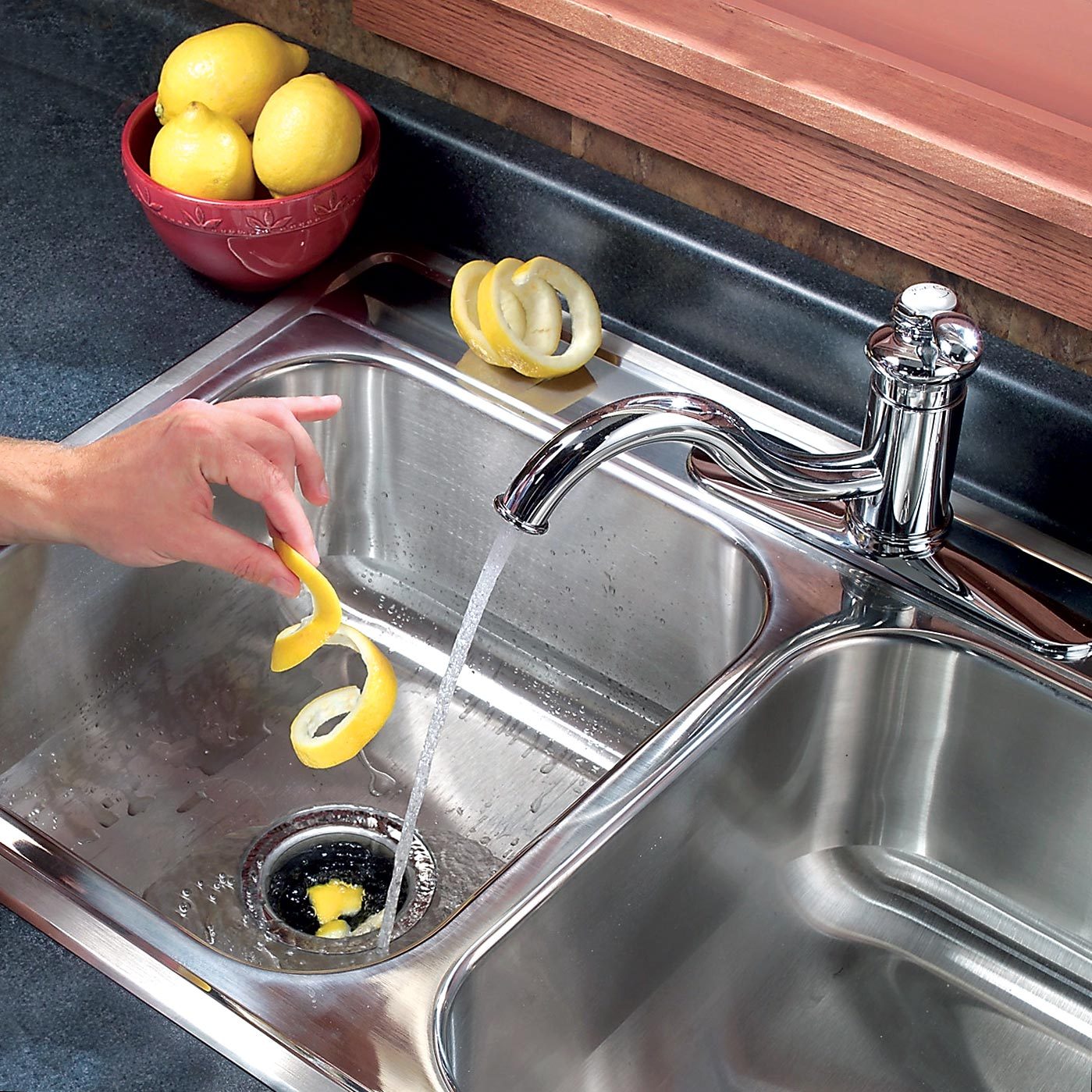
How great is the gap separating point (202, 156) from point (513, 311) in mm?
273

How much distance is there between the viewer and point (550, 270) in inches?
47.2

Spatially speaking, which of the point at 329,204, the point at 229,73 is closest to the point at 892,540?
Result: the point at 329,204

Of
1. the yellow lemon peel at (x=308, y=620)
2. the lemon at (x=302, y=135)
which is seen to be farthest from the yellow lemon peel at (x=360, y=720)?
the lemon at (x=302, y=135)

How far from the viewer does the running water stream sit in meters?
0.93

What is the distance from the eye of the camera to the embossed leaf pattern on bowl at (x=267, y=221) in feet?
3.91

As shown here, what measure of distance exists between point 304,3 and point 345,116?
0.28 metres

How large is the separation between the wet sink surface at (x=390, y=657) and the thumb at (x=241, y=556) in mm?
171

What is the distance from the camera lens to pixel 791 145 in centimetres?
113

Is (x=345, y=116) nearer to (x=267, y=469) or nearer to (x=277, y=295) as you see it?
(x=277, y=295)

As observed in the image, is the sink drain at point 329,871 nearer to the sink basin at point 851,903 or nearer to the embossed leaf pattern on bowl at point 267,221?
the sink basin at point 851,903

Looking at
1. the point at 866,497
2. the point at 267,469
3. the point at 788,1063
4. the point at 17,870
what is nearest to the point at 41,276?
the point at 267,469

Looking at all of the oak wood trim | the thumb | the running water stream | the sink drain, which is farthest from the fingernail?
the oak wood trim

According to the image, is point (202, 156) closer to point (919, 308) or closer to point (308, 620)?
point (308, 620)

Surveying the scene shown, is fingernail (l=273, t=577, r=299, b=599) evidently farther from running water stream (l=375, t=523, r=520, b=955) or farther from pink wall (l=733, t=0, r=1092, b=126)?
pink wall (l=733, t=0, r=1092, b=126)
